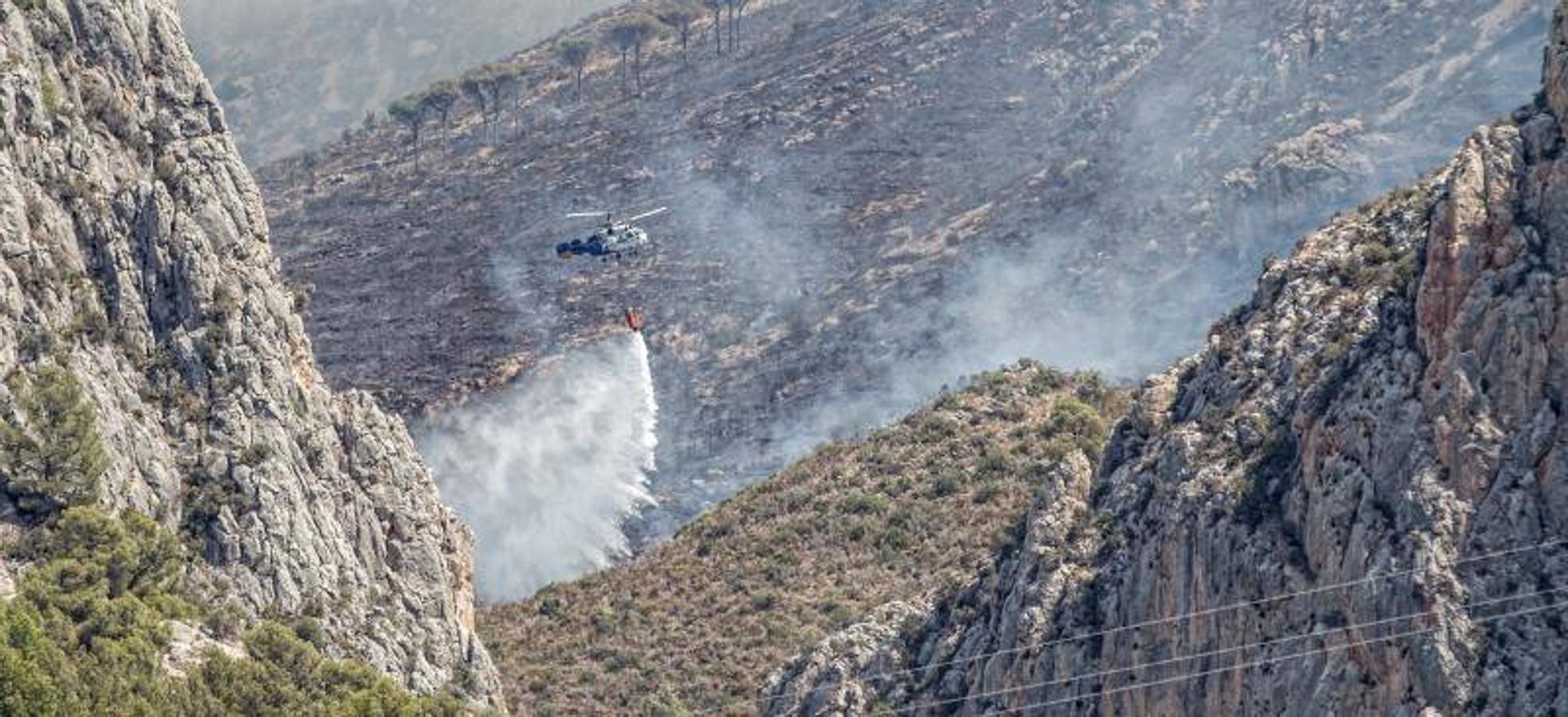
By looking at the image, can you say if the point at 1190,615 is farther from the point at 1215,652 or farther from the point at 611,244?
the point at 611,244

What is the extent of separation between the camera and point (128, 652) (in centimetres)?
7556

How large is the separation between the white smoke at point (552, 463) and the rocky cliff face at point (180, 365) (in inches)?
1564

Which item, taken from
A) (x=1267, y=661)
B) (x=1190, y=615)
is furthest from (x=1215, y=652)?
(x=1267, y=661)

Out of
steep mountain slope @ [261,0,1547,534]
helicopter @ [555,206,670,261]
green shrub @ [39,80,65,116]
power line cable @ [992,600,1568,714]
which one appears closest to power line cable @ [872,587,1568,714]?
power line cable @ [992,600,1568,714]

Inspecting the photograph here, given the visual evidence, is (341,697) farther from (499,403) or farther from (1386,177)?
(1386,177)

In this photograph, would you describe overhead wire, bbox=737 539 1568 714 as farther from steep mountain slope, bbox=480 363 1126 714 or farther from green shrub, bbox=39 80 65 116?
green shrub, bbox=39 80 65 116

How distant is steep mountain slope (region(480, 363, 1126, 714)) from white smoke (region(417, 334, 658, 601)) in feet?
49.5

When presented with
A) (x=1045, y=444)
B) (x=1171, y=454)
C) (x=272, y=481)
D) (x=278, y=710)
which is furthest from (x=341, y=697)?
(x=1045, y=444)

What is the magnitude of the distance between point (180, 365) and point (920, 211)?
9061 centimetres

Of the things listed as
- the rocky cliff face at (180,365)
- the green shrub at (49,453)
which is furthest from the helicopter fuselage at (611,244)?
the green shrub at (49,453)

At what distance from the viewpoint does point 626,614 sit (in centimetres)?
11419

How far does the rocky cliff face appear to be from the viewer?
8506 centimetres

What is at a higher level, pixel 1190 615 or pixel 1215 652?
pixel 1190 615

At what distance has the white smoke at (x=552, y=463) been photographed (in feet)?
459
